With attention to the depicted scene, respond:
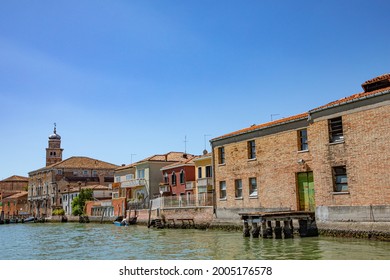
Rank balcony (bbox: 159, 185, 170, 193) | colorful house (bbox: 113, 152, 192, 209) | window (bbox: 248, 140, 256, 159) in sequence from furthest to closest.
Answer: colorful house (bbox: 113, 152, 192, 209) < balcony (bbox: 159, 185, 170, 193) < window (bbox: 248, 140, 256, 159)

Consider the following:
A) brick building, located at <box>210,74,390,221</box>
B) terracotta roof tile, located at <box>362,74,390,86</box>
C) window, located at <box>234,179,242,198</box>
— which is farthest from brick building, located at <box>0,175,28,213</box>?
terracotta roof tile, located at <box>362,74,390,86</box>

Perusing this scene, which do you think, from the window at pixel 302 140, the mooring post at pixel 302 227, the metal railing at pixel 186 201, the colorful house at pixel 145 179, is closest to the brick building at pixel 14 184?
the colorful house at pixel 145 179

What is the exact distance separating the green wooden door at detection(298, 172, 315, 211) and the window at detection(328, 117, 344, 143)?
2.74 metres

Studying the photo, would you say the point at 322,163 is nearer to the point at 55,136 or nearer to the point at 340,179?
the point at 340,179

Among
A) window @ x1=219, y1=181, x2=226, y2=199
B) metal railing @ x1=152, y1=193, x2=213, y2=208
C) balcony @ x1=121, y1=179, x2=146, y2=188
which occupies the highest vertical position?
balcony @ x1=121, y1=179, x2=146, y2=188

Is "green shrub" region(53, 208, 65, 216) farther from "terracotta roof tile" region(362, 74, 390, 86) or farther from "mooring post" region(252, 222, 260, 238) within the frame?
"terracotta roof tile" region(362, 74, 390, 86)

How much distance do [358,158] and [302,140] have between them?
15.1 ft

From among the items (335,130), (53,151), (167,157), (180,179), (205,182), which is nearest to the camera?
(335,130)

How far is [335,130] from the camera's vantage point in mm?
21328

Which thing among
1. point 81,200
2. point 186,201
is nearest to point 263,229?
point 186,201

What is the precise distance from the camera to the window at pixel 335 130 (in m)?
21.1

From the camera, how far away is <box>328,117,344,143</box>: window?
21.1 m
